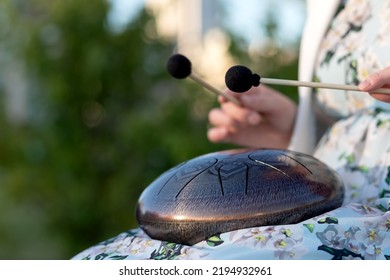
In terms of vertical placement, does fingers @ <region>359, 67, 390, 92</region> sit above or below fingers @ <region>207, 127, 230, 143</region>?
above

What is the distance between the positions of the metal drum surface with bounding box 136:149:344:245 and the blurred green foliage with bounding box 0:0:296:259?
1.46 m

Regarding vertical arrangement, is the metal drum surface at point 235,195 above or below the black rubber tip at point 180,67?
below

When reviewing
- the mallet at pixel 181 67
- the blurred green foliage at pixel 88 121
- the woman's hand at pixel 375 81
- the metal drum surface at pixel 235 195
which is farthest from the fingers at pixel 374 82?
the blurred green foliage at pixel 88 121

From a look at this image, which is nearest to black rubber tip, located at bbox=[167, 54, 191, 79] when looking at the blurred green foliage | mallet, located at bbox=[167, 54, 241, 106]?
mallet, located at bbox=[167, 54, 241, 106]

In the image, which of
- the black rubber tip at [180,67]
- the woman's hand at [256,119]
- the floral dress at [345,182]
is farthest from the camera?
the woman's hand at [256,119]

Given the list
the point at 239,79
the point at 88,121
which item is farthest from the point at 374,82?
the point at 88,121

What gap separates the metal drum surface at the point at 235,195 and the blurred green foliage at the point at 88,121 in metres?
1.46

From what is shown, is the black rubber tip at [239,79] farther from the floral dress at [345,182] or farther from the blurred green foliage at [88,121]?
the blurred green foliage at [88,121]

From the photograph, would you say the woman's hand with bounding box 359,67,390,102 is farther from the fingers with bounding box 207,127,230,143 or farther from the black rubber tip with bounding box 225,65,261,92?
the fingers with bounding box 207,127,230,143

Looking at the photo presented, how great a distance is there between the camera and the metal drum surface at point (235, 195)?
80 centimetres

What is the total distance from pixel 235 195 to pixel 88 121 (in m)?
1.85

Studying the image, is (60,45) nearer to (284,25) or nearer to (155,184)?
(284,25)

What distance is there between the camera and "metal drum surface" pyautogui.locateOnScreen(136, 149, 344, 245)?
2.62 ft

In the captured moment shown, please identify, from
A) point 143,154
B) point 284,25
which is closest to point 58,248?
point 143,154
